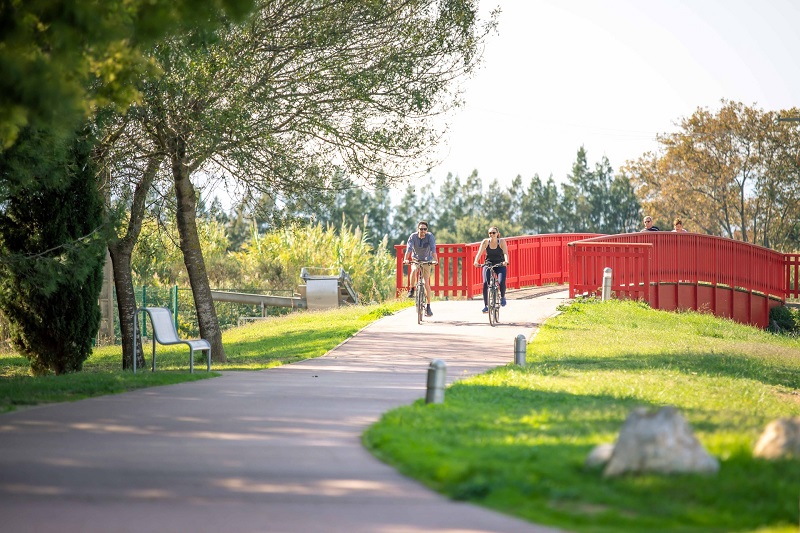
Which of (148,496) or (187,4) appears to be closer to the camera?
(148,496)

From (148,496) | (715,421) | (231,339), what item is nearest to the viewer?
(148,496)

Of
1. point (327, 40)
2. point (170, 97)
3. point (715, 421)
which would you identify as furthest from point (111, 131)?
point (715, 421)

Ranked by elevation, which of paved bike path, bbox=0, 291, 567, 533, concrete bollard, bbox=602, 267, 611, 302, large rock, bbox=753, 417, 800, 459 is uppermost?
concrete bollard, bbox=602, 267, 611, 302

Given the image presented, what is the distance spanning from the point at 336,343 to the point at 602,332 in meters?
4.93

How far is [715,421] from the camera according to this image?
27.6 ft

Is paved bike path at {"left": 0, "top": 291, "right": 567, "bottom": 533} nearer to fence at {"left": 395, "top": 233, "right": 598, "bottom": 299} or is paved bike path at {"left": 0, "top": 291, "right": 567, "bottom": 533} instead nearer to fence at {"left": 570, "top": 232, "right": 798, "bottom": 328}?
fence at {"left": 570, "top": 232, "right": 798, "bottom": 328}

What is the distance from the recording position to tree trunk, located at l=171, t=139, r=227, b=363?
19.8 metres

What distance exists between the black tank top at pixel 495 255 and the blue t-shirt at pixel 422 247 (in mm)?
1101

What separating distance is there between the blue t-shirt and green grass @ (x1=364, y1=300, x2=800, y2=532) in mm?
5170

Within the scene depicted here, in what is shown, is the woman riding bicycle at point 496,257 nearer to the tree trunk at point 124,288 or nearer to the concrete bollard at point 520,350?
the concrete bollard at point 520,350

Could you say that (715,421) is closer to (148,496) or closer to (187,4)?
(148,496)

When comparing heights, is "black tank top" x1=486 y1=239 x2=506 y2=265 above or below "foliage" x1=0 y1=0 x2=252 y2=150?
below

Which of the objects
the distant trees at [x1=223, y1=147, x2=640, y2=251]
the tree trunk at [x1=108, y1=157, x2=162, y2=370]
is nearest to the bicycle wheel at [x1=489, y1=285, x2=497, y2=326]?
the tree trunk at [x1=108, y1=157, x2=162, y2=370]

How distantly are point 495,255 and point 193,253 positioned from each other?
5.92 m
